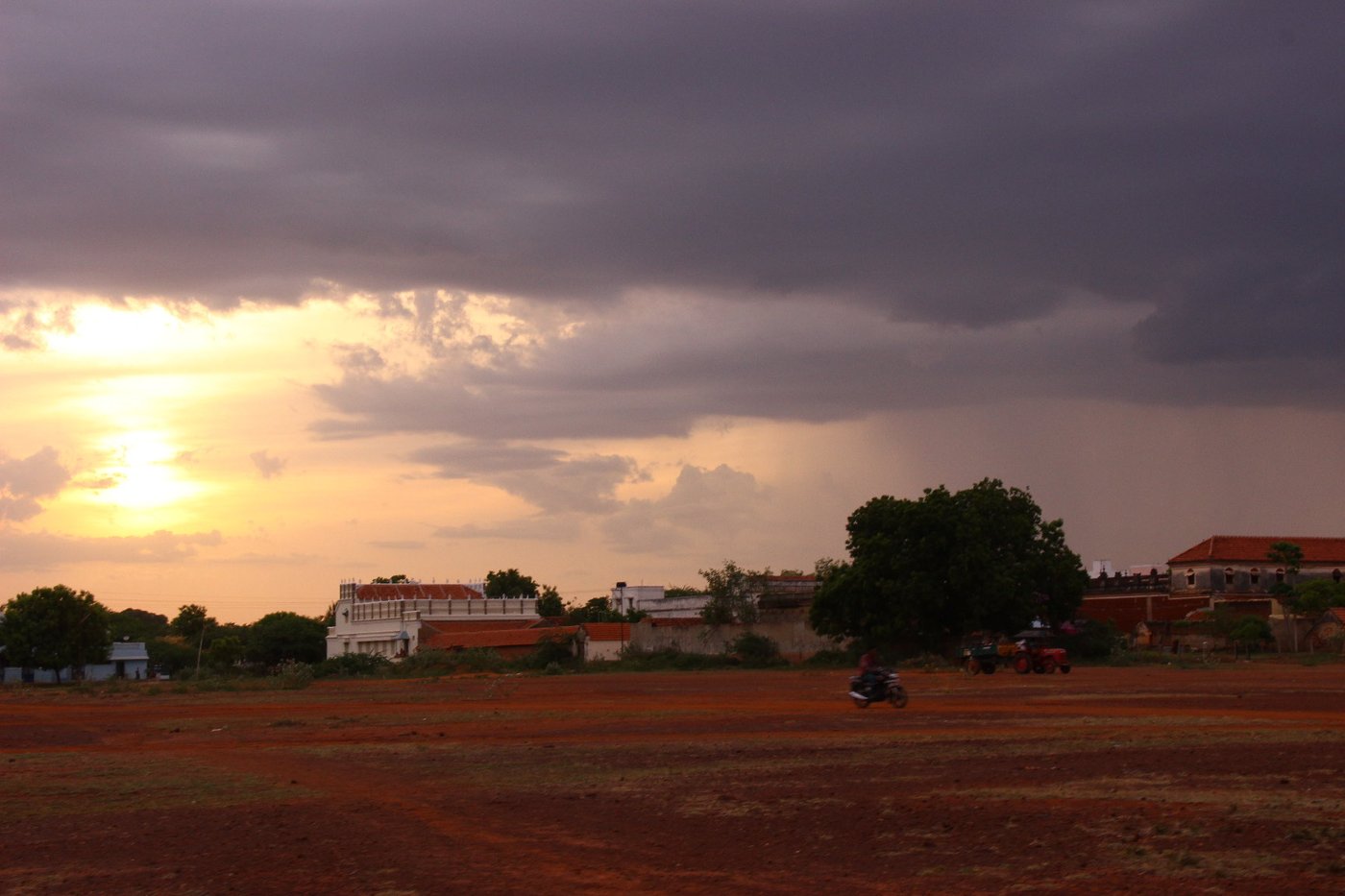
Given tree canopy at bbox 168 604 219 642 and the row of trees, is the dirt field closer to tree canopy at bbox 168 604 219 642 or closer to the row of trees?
the row of trees

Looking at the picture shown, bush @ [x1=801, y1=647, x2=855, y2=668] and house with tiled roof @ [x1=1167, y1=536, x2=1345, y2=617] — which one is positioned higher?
house with tiled roof @ [x1=1167, y1=536, x2=1345, y2=617]

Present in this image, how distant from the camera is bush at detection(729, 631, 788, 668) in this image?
80.2m

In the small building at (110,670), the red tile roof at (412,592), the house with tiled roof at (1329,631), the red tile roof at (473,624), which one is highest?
the red tile roof at (412,592)

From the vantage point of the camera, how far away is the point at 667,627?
90.8 m

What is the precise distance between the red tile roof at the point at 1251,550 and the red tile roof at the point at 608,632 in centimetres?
4303

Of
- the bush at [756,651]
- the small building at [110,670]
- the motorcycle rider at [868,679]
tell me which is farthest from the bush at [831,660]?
the small building at [110,670]

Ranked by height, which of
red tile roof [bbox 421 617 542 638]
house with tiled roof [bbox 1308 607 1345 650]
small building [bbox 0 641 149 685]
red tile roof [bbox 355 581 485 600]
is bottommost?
small building [bbox 0 641 149 685]

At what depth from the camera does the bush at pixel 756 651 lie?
80188mm

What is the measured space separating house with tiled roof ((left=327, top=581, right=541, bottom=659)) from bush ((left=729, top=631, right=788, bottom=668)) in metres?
29.6

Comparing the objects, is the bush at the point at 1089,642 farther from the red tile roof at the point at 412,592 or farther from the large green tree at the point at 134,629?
the large green tree at the point at 134,629

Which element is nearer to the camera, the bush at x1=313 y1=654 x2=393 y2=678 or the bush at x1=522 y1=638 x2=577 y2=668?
the bush at x1=313 y1=654 x2=393 y2=678

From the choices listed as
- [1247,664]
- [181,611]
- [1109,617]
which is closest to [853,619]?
[1247,664]

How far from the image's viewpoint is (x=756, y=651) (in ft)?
267

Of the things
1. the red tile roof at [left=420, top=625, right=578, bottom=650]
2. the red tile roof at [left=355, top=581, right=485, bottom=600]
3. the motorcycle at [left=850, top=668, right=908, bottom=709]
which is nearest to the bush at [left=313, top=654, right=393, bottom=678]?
the red tile roof at [left=420, top=625, right=578, bottom=650]
